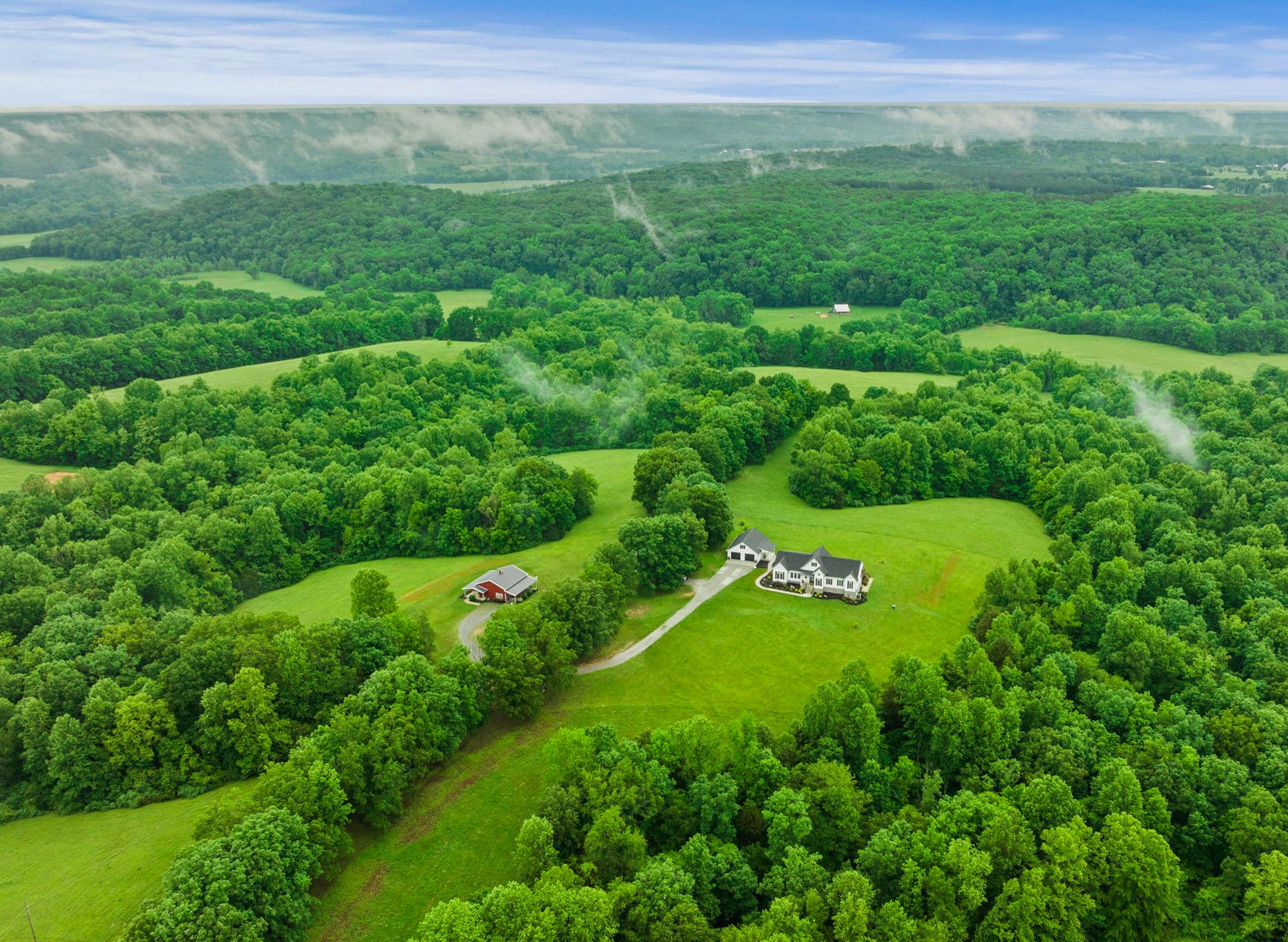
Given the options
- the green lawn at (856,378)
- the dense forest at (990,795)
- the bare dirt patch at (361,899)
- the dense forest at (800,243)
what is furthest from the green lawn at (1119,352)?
the bare dirt patch at (361,899)

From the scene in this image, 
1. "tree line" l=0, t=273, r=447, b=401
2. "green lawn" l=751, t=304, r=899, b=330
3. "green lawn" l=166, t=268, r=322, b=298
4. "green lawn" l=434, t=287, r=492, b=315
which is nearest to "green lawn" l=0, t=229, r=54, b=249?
"green lawn" l=166, t=268, r=322, b=298

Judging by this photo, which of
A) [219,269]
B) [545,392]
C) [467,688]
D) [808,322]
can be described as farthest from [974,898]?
[219,269]

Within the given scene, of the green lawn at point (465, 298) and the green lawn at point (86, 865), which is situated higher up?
the green lawn at point (86, 865)

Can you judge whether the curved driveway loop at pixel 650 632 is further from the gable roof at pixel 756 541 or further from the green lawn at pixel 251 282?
the green lawn at pixel 251 282

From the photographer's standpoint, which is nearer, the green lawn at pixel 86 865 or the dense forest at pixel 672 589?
the green lawn at pixel 86 865

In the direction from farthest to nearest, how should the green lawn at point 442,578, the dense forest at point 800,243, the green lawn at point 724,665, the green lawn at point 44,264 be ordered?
the green lawn at point 44,264 → the dense forest at point 800,243 → the green lawn at point 442,578 → the green lawn at point 724,665

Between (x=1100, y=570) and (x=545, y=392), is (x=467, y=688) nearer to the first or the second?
(x=1100, y=570)

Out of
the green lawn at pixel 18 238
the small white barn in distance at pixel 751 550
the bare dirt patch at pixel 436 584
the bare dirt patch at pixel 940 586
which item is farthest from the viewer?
the green lawn at pixel 18 238
